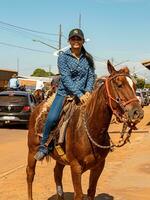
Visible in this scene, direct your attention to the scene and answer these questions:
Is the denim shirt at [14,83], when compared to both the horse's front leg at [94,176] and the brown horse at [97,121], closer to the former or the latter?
the horse's front leg at [94,176]

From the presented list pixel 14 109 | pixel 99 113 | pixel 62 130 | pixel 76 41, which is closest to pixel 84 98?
pixel 99 113

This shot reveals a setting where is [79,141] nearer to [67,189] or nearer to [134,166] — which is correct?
[67,189]

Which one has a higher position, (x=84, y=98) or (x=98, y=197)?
(x=84, y=98)

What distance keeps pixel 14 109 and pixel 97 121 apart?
54.1ft

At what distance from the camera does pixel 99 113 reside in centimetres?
671

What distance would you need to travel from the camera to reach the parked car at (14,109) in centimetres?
2286

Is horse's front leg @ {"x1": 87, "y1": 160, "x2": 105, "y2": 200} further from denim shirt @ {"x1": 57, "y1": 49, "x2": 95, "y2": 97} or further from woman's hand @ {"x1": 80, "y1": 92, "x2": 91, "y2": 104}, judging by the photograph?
denim shirt @ {"x1": 57, "y1": 49, "x2": 95, "y2": 97}

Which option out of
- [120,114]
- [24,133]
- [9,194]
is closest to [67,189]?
[9,194]

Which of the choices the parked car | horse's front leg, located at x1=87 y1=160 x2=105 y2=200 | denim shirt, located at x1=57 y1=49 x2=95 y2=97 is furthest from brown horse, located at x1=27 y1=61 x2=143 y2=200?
the parked car

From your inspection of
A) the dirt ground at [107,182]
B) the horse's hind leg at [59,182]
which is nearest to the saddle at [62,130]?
the horse's hind leg at [59,182]

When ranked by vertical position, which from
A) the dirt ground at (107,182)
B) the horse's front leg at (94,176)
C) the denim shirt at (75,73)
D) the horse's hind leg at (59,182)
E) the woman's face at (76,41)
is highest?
the woman's face at (76,41)

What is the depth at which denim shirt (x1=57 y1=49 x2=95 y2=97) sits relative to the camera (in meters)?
7.15

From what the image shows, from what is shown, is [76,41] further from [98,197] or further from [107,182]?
[107,182]

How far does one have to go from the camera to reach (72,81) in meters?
7.16
